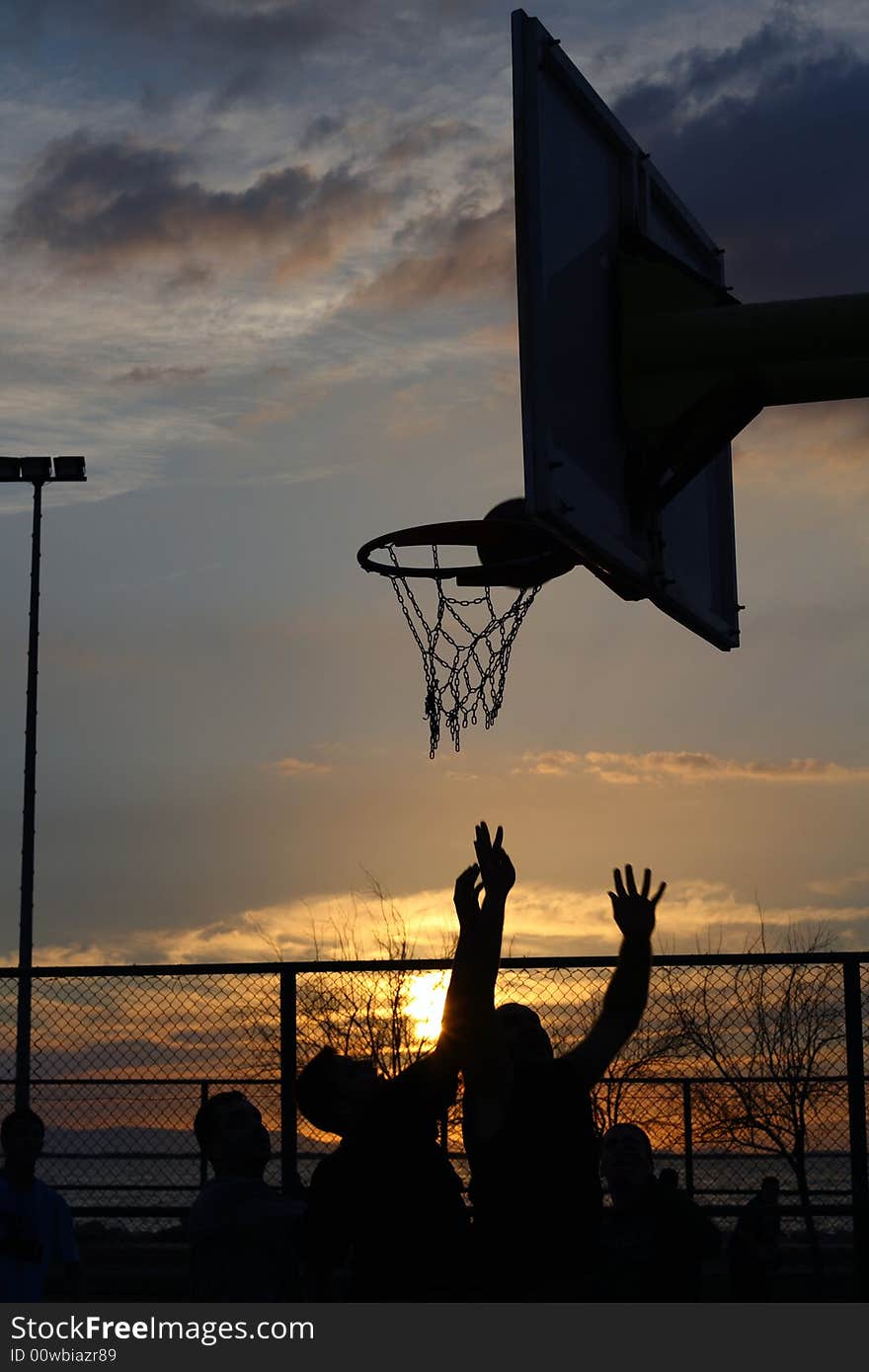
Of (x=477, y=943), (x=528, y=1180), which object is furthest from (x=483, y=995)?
(x=528, y=1180)

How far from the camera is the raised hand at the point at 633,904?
5.01 meters

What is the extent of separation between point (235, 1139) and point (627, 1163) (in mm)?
1623

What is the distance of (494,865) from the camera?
433cm

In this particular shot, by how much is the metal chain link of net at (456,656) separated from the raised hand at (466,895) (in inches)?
161

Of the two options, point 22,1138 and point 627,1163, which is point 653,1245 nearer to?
point 627,1163

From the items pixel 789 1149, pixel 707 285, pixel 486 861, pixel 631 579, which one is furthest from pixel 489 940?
pixel 789 1149

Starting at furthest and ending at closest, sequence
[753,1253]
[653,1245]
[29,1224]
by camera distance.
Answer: [29,1224] < [753,1253] < [653,1245]

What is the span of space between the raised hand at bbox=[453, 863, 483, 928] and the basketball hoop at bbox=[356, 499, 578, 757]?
130 inches

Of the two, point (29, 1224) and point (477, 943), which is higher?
point (477, 943)

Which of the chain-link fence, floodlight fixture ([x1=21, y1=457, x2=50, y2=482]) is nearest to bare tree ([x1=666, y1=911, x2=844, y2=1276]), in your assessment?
the chain-link fence

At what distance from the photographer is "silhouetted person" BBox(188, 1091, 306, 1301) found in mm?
4875

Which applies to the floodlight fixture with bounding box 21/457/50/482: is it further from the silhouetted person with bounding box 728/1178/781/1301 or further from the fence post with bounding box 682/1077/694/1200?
the silhouetted person with bounding box 728/1178/781/1301
